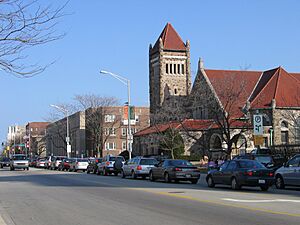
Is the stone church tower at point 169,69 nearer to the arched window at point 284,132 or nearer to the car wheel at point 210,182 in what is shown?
the arched window at point 284,132

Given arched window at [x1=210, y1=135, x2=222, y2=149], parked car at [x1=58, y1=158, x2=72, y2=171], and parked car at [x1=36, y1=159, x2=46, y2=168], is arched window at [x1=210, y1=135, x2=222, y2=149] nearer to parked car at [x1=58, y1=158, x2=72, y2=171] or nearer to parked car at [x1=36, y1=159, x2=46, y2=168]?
parked car at [x1=58, y1=158, x2=72, y2=171]

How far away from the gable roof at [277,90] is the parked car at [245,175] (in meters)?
47.8

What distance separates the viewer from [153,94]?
318ft

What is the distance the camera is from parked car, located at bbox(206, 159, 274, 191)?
2284 centimetres

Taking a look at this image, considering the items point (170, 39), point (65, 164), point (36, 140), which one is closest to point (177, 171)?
point (65, 164)

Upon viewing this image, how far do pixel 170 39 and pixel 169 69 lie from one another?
6.09 metres

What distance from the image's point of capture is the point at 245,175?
22859mm

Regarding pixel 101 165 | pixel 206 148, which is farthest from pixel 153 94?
pixel 101 165

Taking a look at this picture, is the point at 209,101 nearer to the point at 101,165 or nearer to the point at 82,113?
the point at 101,165

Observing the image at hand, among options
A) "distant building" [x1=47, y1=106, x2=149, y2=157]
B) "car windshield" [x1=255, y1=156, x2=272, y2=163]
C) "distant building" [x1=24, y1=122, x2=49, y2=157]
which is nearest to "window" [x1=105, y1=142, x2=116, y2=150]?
"distant building" [x1=47, y1=106, x2=149, y2=157]

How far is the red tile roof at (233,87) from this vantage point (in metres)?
53.0

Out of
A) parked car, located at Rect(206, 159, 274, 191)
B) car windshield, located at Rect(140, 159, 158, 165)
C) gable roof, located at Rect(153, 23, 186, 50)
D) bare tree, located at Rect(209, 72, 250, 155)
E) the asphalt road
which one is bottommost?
the asphalt road

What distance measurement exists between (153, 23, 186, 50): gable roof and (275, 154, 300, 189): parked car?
7117 centimetres

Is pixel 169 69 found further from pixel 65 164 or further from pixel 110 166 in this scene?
pixel 110 166
